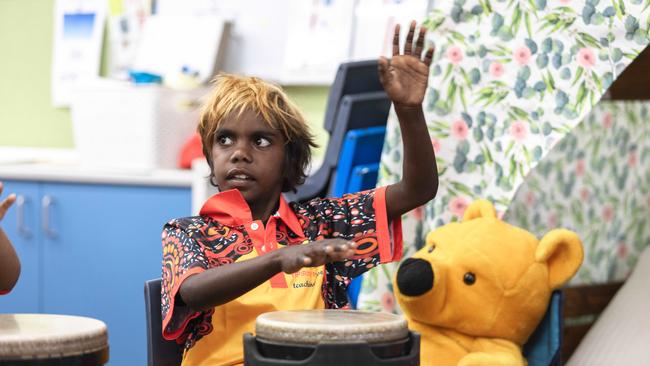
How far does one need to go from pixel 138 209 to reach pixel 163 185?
12 centimetres

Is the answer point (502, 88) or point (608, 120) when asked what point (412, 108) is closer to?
point (502, 88)

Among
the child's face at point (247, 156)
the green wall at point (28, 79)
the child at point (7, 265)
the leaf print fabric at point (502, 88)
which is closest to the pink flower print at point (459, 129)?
the leaf print fabric at point (502, 88)

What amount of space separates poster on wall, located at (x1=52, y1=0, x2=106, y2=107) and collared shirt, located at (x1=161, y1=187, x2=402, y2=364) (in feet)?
6.92

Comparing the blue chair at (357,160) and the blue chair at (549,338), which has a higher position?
the blue chair at (357,160)

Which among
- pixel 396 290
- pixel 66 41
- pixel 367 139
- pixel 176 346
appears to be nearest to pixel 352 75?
pixel 367 139

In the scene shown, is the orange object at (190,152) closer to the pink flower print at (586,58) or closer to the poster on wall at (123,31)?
the poster on wall at (123,31)

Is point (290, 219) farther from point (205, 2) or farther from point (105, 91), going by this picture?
point (205, 2)

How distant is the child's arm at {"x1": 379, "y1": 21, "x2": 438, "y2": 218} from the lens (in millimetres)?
1645

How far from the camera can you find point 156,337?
5.48 ft

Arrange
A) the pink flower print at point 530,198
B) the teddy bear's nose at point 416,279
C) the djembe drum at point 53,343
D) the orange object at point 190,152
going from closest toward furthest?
the djembe drum at point 53,343
the teddy bear's nose at point 416,279
the pink flower print at point 530,198
the orange object at point 190,152

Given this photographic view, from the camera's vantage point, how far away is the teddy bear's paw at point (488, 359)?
1.94m

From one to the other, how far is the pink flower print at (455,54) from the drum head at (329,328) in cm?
84

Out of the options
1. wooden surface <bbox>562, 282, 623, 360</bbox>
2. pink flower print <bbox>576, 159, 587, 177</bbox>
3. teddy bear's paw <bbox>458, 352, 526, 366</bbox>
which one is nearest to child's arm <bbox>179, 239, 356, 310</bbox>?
teddy bear's paw <bbox>458, 352, 526, 366</bbox>

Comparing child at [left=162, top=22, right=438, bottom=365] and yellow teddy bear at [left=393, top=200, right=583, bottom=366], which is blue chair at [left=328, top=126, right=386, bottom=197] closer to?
yellow teddy bear at [left=393, top=200, right=583, bottom=366]
